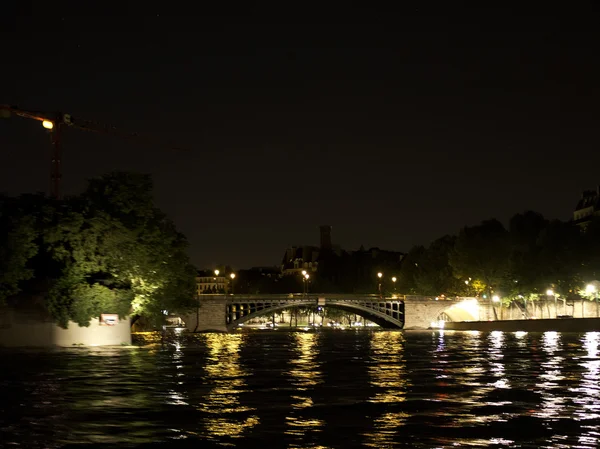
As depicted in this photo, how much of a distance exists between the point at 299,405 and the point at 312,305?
11763 cm

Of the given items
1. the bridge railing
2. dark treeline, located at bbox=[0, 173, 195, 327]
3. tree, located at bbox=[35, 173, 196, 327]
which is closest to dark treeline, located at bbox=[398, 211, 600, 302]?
the bridge railing

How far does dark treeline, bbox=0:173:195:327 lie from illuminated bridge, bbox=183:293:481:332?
184 ft

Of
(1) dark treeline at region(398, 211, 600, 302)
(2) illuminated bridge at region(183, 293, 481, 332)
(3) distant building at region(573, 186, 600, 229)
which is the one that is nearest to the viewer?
(1) dark treeline at region(398, 211, 600, 302)

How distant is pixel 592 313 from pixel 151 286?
80703 mm

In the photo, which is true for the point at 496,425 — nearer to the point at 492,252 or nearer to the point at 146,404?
the point at 146,404

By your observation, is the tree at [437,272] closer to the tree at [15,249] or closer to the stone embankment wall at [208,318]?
the stone embankment wall at [208,318]

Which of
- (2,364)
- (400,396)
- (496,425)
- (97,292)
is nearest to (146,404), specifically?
(400,396)

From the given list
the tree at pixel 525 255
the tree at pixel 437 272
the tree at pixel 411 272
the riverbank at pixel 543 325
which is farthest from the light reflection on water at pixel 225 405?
the tree at pixel 411 272

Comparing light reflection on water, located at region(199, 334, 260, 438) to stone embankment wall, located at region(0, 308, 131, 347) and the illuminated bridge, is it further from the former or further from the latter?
the illuminated bridge

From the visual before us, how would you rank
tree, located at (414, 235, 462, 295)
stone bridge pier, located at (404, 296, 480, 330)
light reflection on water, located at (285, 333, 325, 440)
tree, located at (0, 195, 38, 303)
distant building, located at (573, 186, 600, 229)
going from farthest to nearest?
distant building, located at (573, 186, 600, 229)
tree, located at (414, 235, 462, 295)
stone bridge pier, located at (404, 296, 480, 330)
tree, located at (0, 195, 38, 303)
light reflection on water, located at (285, 333, 325, 440)

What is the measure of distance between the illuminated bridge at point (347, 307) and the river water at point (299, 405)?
84945mm

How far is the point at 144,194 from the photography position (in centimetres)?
7256

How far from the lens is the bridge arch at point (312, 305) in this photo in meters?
133

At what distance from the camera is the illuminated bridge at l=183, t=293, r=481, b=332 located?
131 meters
